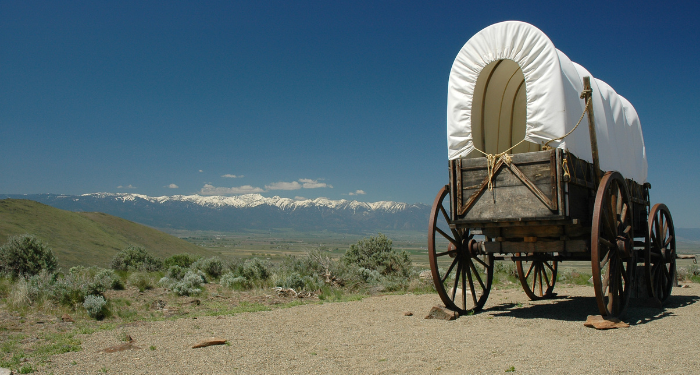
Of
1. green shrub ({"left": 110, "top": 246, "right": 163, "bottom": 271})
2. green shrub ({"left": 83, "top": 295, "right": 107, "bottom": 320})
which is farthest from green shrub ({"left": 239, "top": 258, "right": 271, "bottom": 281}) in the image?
green shrub ({"left": 110, "top": 246, "right": 163, "bottom": 271})

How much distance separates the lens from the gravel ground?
15.1 ft

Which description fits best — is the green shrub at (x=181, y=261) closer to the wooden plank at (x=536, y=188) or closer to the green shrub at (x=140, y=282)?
the green shrub at (x=140, y=282)

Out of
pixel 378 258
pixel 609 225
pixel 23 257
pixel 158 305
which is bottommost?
pixel 158 305

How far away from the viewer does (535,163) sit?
6.54 m

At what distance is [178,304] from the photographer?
955 cm

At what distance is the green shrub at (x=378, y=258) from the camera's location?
14922 millimetres

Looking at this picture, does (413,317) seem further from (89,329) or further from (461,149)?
(89,329)

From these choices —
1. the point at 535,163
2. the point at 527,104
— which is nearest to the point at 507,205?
the point at 535,163

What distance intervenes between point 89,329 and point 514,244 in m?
6.50

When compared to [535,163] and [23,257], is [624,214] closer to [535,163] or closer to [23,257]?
[535,163]

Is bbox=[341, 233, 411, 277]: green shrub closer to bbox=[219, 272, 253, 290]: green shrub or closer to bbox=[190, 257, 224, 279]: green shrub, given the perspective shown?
bbox=[219, 272, 253, 290]: green shrub

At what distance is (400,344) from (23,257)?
1260 centimetres

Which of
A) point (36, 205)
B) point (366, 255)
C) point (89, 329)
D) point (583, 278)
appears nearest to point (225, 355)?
point (89, 329)

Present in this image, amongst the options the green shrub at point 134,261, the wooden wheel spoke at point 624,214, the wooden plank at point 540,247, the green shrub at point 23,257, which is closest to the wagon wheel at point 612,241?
the wooden wheel spoke at point 624,214
